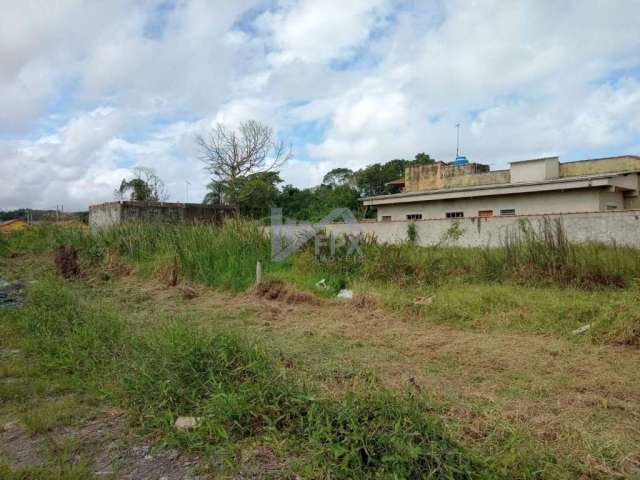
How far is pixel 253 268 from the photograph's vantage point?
969 centimetres

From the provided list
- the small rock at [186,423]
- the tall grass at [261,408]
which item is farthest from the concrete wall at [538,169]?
the small rock at [186,423]

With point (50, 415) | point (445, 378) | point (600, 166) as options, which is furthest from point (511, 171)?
point (50, 415)

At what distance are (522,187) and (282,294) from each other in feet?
34.9

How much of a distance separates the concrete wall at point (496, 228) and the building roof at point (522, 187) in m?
3.72

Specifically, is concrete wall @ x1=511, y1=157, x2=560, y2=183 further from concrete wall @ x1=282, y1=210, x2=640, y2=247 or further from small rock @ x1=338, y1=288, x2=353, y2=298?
small rock @ x1=338, y1=288, x2=353, y2=298

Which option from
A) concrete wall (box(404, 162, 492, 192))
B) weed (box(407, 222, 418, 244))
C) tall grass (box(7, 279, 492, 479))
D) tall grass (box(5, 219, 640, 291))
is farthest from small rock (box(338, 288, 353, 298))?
concrete wall (box(404, 162, 492, 192))

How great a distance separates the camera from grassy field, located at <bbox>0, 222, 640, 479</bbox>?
7.54ft

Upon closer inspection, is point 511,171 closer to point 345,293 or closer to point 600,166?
point 600,166

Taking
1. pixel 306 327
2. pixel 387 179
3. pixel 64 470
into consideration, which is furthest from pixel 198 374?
pixel 387 179

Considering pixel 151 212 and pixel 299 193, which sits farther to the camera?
pixel 299 193

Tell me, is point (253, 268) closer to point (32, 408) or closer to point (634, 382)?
point (32, 408)

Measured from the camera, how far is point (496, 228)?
11438mm

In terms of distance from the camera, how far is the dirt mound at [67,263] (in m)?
10.1

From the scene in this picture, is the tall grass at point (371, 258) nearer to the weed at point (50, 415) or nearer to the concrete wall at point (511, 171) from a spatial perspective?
the weed at point (50, 415)
